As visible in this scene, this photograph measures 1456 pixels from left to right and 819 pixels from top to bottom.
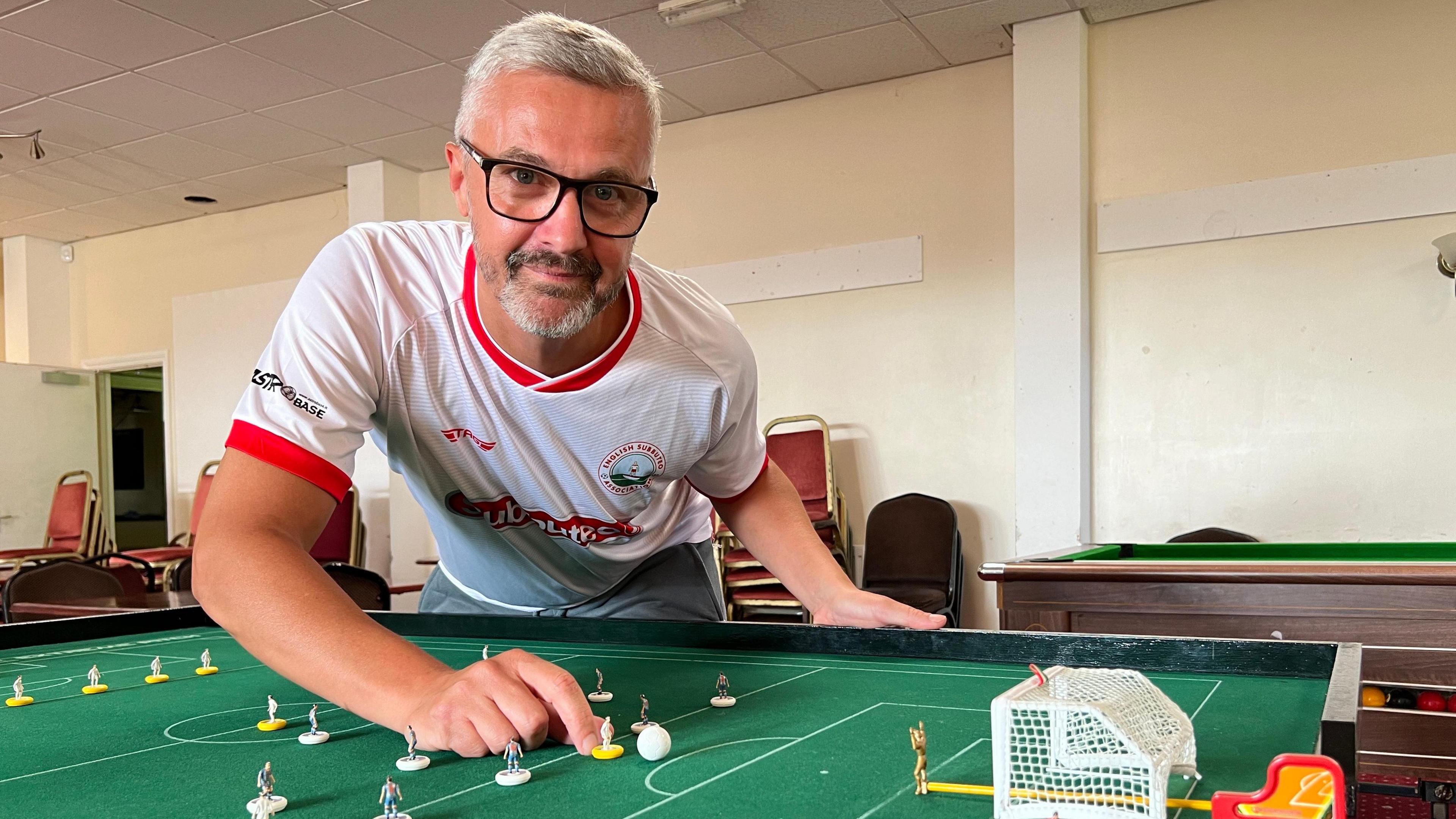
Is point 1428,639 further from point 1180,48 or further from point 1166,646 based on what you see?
point 1180,48

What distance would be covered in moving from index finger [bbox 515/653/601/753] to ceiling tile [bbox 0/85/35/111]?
20.0 feet

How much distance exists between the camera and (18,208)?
7910mm

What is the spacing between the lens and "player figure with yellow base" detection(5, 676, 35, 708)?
152cm

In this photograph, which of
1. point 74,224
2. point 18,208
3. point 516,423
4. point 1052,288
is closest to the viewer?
point 516,423

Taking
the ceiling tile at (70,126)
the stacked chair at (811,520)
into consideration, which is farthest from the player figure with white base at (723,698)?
the ceiling tile at (70,126)

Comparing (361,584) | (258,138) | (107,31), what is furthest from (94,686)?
(258,138)

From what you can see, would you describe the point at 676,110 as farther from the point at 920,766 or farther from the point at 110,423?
the point at 110,423

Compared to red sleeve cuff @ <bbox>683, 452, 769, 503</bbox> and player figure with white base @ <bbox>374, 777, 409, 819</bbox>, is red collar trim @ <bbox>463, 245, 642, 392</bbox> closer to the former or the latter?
red sleeve cuff @ <bbox>683, 452, 769, 503</bbox>

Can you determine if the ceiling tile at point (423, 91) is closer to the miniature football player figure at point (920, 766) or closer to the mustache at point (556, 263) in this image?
the mustache at point (556, 263)

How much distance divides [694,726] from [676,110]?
18.0 feet

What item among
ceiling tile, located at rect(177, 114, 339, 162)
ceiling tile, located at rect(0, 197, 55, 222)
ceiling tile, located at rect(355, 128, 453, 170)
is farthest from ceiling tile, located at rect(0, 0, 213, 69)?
ceiling tile, located at rect(0, 197, 55, 222)

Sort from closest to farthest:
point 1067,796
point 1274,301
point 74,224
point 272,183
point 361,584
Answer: point 1067,796, point 361,584, point 1274,301, point 272,183, point 74,224

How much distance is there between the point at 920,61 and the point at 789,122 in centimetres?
87

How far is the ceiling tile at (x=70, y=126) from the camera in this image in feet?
19.7
